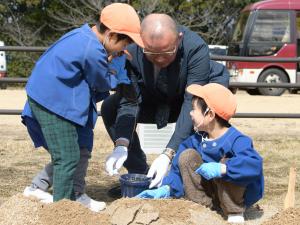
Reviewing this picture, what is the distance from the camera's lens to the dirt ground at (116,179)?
9.04 feet

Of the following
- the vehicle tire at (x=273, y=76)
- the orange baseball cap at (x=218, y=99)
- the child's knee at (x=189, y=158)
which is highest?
the orange baseball cap at (x=218, y=99)

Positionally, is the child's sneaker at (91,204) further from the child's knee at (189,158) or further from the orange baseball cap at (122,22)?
the orange baseball cap at (122,22)

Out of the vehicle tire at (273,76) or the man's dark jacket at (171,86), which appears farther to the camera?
the vehicle tire at (273,76)

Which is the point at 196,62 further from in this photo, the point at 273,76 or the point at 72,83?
the point at 273,76

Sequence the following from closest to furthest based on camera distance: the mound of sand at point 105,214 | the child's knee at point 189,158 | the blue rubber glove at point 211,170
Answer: the mound of sand at point 105,214
the blue rubber glove at point 211,170
the child's knee at point 189,158

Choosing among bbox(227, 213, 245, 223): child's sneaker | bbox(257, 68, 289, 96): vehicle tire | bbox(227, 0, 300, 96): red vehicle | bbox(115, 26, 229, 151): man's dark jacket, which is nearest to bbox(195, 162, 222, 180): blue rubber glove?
bbox(227, 213, 245, 223): child's sneaker

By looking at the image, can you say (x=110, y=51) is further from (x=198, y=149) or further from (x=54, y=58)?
(x=198, y=149)

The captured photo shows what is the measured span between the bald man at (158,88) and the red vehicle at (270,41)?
1127 cm

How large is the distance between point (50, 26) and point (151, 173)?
21.0m

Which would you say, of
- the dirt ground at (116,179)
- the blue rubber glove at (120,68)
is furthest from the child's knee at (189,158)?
the blue rubber glove at (120,68)

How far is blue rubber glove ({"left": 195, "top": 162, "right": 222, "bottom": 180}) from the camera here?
3.03 meters

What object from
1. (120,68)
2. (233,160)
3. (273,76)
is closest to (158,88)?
(120,68)

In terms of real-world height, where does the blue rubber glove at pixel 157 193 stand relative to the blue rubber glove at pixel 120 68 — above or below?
below

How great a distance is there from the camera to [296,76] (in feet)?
49.3
